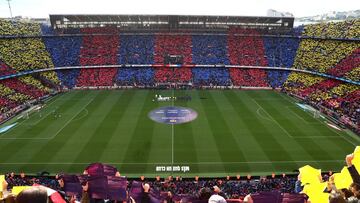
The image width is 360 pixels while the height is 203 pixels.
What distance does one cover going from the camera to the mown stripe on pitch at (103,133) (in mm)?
34737

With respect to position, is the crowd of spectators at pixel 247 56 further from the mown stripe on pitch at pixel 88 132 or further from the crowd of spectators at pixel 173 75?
the mown stripe on pitch at pixel 88 132

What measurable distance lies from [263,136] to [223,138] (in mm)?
5225

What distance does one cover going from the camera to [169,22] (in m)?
80.8

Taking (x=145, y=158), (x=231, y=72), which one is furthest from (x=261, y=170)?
(x=231, y=72)

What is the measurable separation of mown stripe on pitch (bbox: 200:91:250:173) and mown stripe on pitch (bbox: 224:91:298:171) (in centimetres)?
298

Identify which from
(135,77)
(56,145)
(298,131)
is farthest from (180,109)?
(135,77)

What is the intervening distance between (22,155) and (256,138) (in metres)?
27.4

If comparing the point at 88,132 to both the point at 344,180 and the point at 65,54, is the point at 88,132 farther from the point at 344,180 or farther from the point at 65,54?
the point at 65,54

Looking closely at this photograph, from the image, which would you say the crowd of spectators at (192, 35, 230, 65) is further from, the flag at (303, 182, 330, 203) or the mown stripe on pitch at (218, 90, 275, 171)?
the flag at (303, 182, 330, 203)

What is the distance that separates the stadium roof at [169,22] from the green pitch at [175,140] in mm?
30504

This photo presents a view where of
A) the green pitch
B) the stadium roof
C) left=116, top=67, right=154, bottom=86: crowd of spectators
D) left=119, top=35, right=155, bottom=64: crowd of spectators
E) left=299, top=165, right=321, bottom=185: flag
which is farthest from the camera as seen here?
the stadium roof

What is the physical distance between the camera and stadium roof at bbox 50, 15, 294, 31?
77812mm

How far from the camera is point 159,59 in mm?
75812

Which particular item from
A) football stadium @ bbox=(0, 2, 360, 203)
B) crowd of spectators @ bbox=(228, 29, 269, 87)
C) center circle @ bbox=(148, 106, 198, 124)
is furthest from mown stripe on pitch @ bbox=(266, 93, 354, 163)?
crowd of spectators @ bbox=(228, 29, 269, 87)
